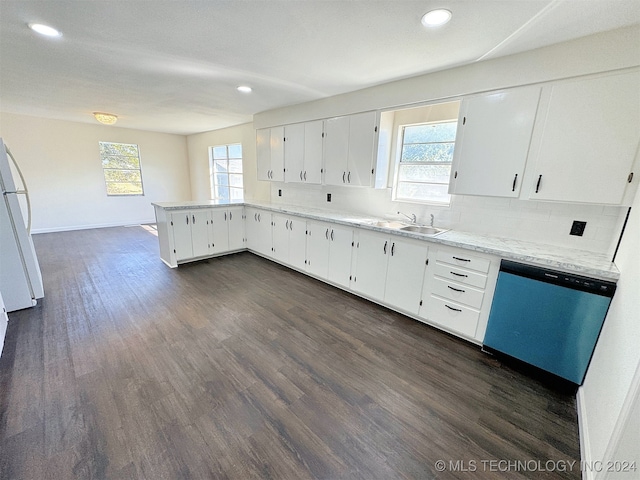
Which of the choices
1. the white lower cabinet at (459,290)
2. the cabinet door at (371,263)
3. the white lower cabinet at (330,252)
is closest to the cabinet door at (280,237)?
the white lower cabinet at (330,252)

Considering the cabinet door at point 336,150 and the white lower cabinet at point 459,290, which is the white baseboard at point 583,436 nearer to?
the white lower cabinet at point 459,290

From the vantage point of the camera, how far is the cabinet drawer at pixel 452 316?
7.67ft

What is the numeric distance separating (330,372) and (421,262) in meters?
1.36

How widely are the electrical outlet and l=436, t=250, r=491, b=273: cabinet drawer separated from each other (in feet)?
2.49

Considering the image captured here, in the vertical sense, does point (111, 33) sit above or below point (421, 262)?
above

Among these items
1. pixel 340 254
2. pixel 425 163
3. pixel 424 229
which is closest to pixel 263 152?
pixel 340 254

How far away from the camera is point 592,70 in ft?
5.96

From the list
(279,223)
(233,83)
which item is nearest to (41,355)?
(279,223)

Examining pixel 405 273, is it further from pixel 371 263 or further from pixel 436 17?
pixel 436 17

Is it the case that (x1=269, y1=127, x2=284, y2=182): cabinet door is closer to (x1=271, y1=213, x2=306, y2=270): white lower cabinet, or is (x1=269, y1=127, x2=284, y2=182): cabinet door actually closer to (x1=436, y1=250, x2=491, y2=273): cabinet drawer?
(x1=271, y1=213, x2=306, y2=270): white lower cabinet

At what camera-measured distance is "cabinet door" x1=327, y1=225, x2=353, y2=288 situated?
321 cm

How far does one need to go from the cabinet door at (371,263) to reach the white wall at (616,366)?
166 cm

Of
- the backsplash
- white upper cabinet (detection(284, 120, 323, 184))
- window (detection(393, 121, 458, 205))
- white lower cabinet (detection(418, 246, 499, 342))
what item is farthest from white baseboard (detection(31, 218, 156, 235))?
white lower cabinet (detection(418, 246, 499, 342))

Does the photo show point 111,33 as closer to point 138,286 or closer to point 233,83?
point 233,83
